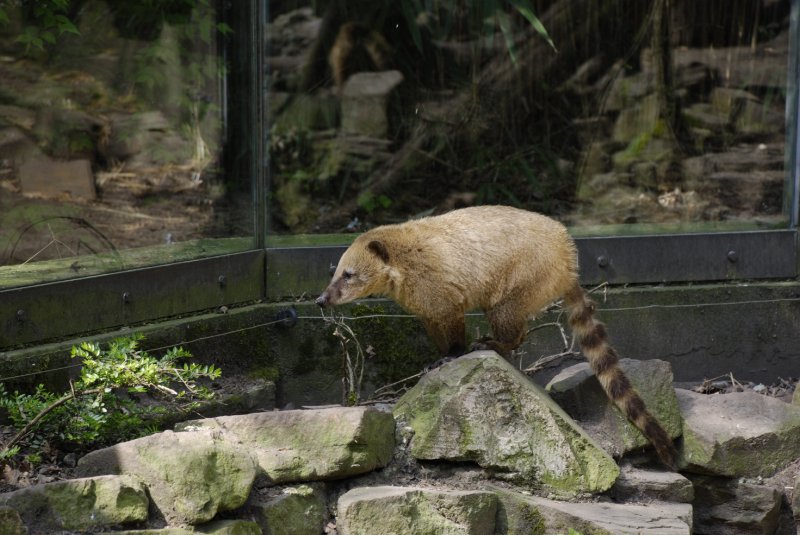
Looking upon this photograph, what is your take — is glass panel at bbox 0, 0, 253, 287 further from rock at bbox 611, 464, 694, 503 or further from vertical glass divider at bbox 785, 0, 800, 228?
vertical glass divider at bbox 785, 0, 800, 228

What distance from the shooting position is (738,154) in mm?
8133

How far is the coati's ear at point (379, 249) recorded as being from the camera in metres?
6.12

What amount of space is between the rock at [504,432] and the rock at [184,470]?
3.67 ft

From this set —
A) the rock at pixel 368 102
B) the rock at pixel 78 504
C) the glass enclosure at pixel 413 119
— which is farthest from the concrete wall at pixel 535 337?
the rock at pixel 78 504

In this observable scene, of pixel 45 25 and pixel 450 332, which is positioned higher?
pixel 45 25

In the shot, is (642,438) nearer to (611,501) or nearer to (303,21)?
(611,501)

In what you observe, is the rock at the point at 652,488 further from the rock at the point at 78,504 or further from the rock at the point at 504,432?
the rock at the point at 78,504

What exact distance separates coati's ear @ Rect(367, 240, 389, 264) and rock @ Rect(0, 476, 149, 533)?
7.07ft

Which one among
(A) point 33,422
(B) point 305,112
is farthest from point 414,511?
(B) point 305,112

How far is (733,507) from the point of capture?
623cm

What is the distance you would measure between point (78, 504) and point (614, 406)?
3.09 meters

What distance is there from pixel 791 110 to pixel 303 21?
12.5 ft

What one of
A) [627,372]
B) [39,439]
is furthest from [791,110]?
[39,439]

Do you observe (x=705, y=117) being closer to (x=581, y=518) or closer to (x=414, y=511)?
(x=581, y=518)
